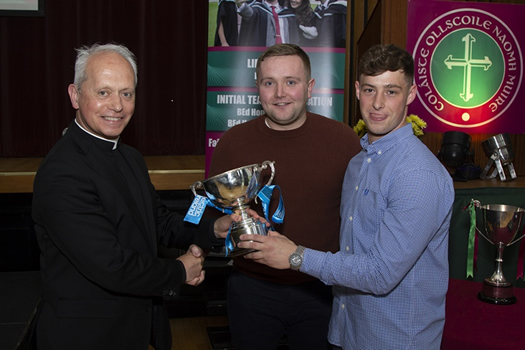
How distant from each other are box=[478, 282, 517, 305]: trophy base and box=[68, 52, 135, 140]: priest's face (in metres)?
1.40

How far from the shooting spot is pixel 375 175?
1.51 metres

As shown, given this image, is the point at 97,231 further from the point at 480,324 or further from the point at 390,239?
the point at 480,324

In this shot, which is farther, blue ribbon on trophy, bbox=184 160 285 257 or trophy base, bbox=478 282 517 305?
trophy base, bbox=478 282 517 305

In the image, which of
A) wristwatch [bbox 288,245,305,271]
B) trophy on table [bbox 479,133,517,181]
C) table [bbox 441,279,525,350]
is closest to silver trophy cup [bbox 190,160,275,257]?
wristwatch [bbox 288,245,305,271]

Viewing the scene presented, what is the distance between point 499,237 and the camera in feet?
6.64

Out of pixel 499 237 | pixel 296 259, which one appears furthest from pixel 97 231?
pixel 499 237

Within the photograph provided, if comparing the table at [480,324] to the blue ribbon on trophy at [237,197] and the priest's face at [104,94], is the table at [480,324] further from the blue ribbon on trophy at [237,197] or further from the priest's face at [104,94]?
the priest's face at [104,94]

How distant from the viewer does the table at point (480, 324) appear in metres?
1.55

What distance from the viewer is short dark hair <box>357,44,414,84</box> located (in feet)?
4.83

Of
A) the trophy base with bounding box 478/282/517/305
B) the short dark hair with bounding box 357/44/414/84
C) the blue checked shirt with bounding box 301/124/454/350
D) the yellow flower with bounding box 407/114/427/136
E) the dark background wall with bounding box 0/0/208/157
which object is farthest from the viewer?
the dark background wall with bounding box 0/0/208/157

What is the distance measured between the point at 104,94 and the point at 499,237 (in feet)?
5.07

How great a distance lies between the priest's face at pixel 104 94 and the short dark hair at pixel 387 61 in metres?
0.74

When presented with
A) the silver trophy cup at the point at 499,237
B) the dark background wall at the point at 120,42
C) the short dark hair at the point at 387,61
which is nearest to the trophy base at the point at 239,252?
the short dark hair at the point at 387,61

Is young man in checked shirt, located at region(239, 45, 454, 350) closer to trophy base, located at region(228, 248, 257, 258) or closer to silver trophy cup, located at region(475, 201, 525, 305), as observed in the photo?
trophy base, located at region(228, 248, 257, 258)
